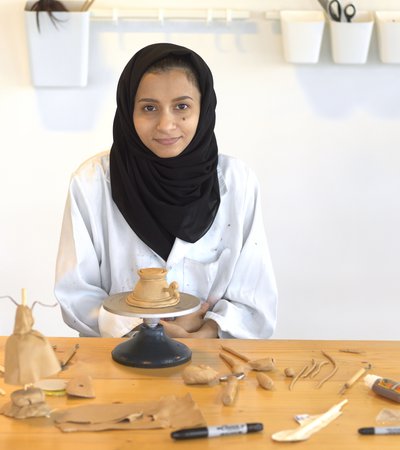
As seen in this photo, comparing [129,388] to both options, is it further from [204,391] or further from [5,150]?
[5,150]

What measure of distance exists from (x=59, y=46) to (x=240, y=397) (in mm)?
1805

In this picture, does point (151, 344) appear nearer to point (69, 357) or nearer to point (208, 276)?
point (69, 357)

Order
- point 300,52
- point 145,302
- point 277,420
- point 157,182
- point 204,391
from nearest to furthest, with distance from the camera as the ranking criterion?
point 277,420, point 204,391, point 145,302, point 157,182, point 300,52

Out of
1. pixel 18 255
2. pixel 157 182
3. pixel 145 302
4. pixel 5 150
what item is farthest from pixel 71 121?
pixel 145 302

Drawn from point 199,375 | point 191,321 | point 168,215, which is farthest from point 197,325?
point 199,375

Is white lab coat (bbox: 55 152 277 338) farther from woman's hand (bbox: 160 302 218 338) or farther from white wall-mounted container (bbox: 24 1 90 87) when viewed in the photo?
white wall-mounted container (bbox: 24 1 90 87)

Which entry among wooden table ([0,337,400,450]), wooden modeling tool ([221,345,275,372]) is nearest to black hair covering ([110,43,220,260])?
wooden table ([0,337,400,450])

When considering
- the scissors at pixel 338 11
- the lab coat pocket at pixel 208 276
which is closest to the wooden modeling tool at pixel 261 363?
the lab coat pocket at pixel 208 276

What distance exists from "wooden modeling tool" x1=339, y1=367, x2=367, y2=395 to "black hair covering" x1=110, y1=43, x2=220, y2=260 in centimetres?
69

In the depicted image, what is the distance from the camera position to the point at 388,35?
10.2 ft

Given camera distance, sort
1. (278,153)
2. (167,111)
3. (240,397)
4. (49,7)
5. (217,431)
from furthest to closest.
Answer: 1. (278,153)
2. (49,7)
3. (167,111)
4. (240,397)
5. (217,431)

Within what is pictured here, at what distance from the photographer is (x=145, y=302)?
1736 mm

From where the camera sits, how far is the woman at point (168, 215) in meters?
2.21

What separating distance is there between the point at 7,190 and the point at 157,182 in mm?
1118
